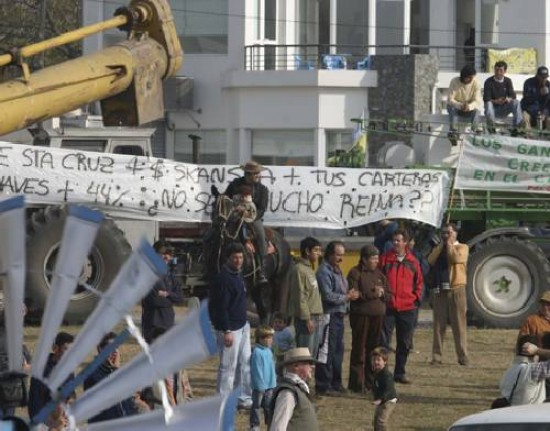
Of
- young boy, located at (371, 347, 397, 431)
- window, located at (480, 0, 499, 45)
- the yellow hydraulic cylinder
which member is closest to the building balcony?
window, located at (480, 0, 499, 45)

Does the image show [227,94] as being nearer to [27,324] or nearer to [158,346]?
[27,324]

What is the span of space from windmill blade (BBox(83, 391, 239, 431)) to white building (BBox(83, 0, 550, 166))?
26876 mm

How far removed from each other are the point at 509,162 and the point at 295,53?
40.1 ft

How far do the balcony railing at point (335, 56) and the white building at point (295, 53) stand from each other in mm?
29

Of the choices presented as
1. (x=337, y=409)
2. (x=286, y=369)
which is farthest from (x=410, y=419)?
(x=286, y=369)

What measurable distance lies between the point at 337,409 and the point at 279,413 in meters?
4.31

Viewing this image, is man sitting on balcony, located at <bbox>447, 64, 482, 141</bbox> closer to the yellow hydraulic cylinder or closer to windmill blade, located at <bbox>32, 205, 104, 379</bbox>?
the yellow hydraulic cylinder

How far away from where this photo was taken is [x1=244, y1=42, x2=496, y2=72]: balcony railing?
34.2m

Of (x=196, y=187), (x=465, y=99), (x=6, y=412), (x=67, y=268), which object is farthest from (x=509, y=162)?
Answer: (x=67, y=268)

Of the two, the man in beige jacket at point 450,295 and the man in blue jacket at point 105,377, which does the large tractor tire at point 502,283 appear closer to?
the man in beige jacket at point 450,295

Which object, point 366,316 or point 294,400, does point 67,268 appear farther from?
point 366,316

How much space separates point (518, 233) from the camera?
2269 centimetres

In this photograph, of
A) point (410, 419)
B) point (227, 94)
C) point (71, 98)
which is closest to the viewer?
point (71, 98)

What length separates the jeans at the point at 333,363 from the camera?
1675cm
